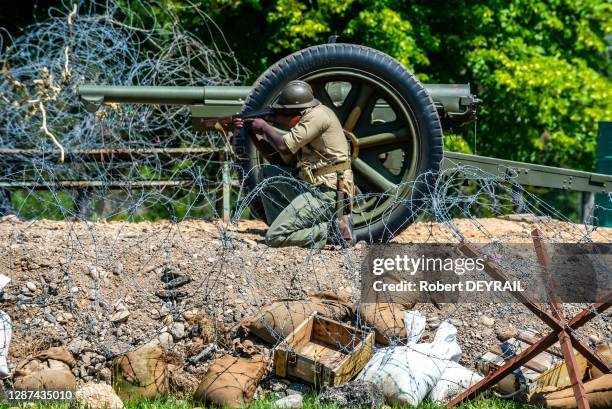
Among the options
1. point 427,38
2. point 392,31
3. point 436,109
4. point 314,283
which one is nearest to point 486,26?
point 427,38

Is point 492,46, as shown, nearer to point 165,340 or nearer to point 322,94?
point 322,94

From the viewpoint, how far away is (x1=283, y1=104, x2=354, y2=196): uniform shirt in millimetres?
7520

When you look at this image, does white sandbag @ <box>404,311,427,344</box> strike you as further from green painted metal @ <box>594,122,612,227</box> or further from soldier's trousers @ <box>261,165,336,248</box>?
green painted metal @ <box>594,122,612,227</box>

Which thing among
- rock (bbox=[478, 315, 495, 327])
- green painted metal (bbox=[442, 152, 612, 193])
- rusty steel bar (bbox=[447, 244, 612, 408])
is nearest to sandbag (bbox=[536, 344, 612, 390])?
rusty steel bar (bbox=[447, 244, 612, 408])

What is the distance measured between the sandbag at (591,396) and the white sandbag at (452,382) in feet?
1.61

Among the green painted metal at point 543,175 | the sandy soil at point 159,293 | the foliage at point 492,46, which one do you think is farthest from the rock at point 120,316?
the foliage at point 492,46

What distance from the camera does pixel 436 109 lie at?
8039 millimetres

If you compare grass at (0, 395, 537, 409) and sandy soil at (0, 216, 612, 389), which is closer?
grass at (0, 395, 537, 409)

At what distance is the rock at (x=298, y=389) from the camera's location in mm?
6000

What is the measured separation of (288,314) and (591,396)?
191 cm

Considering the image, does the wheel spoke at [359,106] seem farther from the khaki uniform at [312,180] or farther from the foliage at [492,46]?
the foliage at [492,46]

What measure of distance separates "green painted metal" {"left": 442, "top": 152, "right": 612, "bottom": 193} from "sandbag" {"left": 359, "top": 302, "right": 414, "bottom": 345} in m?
2.38

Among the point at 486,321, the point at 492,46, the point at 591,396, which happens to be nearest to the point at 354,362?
A: the point at 486,321

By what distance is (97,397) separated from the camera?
575 cm
